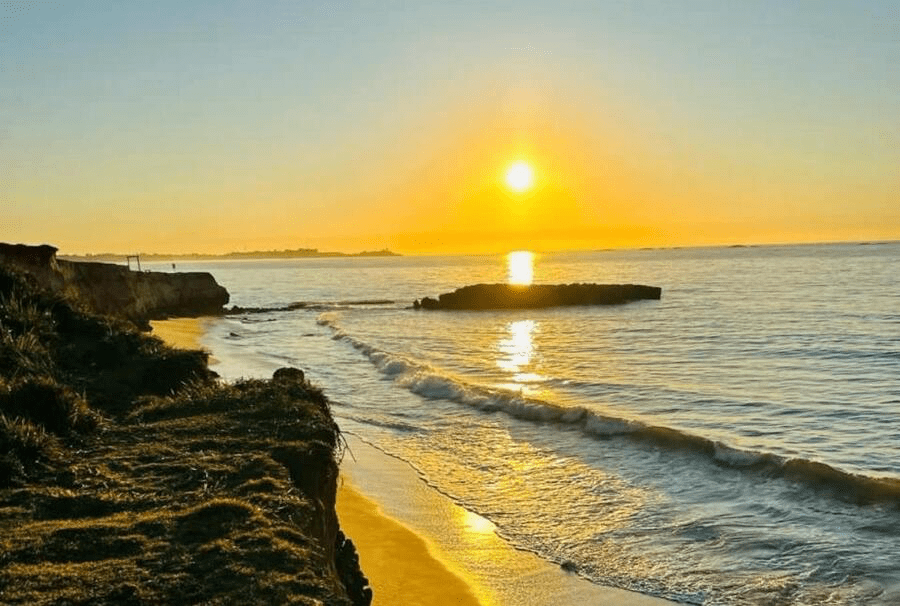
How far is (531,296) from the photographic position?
64.0 metres

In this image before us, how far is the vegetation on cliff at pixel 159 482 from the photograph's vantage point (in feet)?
15.1

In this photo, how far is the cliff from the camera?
1908 cm

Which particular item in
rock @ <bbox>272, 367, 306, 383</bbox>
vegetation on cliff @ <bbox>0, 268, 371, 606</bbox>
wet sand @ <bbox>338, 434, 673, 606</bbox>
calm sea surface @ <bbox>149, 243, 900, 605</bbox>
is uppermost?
rock @ <bbox>272, 367, 306, 383</bbox>

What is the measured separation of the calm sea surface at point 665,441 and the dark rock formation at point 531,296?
2469 cm

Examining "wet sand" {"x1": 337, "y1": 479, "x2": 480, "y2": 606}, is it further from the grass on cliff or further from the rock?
the grass on cliff

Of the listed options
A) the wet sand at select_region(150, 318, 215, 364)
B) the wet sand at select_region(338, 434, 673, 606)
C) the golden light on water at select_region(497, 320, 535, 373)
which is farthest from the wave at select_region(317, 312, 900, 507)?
the wet sand at select_region(150, 318, 215, 364)

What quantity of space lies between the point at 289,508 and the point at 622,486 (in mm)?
7659

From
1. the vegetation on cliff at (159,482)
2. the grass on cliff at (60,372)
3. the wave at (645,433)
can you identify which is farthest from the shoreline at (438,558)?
the wave at (645,433)

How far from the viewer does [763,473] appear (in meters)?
12.6

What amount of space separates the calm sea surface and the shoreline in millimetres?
298

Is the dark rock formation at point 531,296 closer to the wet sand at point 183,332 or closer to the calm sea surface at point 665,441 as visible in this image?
the wet sand at point 183,332

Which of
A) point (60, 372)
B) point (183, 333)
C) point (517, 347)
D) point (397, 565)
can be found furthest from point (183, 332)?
point (397, 565)

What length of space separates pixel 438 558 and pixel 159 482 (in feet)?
13.0

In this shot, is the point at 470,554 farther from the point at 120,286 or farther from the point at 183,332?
the point at 183,332
